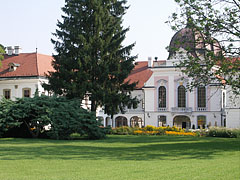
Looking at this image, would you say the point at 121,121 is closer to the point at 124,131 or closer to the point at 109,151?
the point at 124,131

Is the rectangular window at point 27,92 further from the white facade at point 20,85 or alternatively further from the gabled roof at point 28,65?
the gabled roof at point 28,65

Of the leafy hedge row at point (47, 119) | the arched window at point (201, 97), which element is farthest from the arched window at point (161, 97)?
the leafy hedge row at point (47, 119)

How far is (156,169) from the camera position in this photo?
12672 millimetres

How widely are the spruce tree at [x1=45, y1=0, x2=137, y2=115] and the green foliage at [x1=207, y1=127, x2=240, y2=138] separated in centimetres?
706

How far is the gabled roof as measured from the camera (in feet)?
186

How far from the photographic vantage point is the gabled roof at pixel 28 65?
186 ft

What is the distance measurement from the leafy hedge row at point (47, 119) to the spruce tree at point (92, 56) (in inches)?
162

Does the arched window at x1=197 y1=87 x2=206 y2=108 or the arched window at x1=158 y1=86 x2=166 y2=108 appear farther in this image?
the arched window at x1=158 y1=86 x2=166 y2=108

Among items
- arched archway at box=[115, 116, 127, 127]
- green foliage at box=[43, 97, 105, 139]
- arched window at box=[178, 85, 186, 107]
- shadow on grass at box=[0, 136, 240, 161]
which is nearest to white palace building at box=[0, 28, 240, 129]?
arched window at box=[178, 85, 186, 107]

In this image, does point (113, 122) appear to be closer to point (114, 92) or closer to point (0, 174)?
point (114, 92)

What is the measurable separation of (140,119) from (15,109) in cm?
3547

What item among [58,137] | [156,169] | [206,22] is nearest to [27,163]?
[156,169]

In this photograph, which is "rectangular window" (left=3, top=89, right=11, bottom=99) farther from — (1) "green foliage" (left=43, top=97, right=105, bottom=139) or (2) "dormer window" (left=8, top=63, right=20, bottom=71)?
(1) "green foliage" (left=43, top=97, right=105, bottom=139)

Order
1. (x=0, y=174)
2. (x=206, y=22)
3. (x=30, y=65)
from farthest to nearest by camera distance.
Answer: (x=30, y=65) < (x=206, y=22) < (x=0, y=174)
